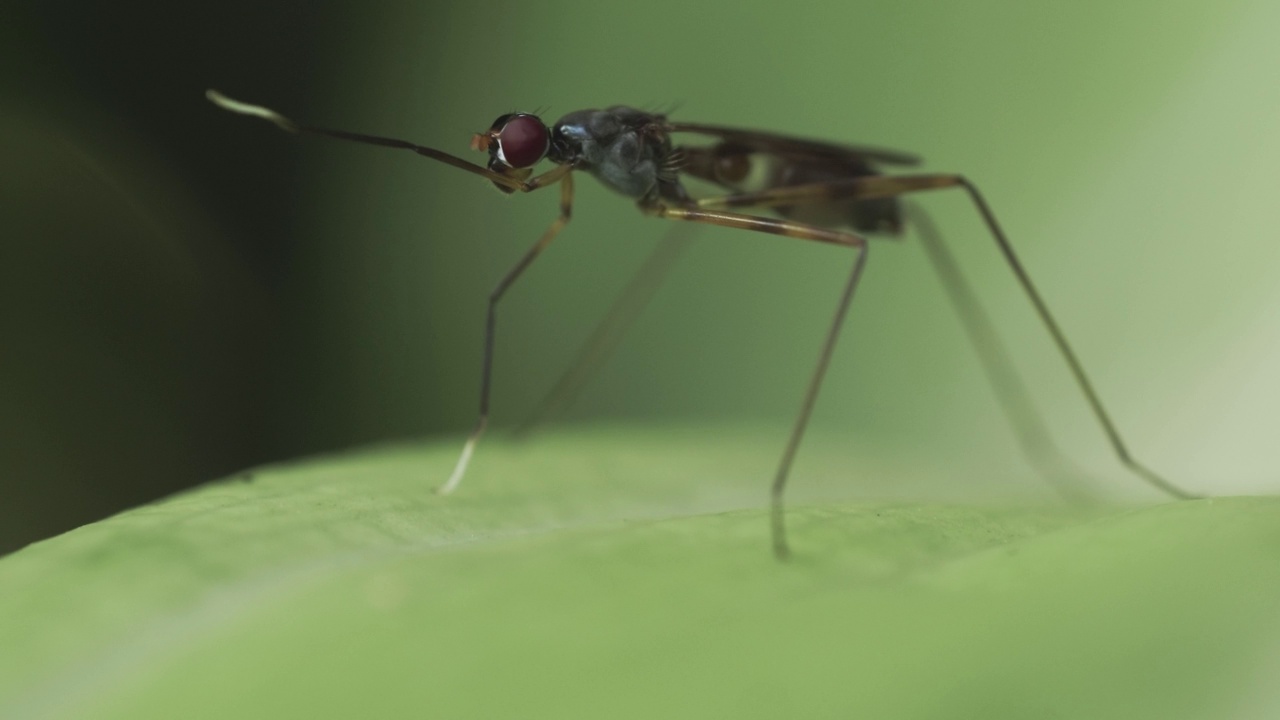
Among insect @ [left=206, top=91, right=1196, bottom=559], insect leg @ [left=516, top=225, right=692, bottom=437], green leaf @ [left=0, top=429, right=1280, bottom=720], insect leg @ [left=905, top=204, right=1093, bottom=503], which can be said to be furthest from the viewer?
insect leg @ [left=516, top=225, right=692, bottom=437]

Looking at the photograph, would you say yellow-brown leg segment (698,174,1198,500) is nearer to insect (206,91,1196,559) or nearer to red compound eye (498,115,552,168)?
insect (206,91,1196,559)

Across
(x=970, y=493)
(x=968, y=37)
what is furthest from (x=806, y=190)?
(x=970, y=493)

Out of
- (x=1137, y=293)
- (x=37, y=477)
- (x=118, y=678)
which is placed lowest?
(x=37, y=477)

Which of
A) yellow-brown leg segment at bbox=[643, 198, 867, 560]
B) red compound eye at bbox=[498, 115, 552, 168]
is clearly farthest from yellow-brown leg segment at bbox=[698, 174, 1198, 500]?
red compound eye at bbox=[498, 115, 552, 168]

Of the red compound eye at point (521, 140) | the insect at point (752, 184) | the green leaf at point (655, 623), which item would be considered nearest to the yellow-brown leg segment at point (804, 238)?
the insect at point (752, 184)

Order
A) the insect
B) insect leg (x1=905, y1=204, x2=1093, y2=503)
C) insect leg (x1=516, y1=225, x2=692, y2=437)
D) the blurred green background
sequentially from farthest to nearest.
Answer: insect leg (x1=516, y1=225, x2=692, y2=437) < insect leg (x1=905, y1=204, x2=1093, y2=503) < the blurred green background < the insect

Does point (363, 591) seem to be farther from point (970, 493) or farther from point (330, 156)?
point (330, 156)

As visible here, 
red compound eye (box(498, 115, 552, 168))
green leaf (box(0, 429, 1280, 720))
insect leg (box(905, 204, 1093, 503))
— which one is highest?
red compound eye (box(498, 115, 552, 168))
